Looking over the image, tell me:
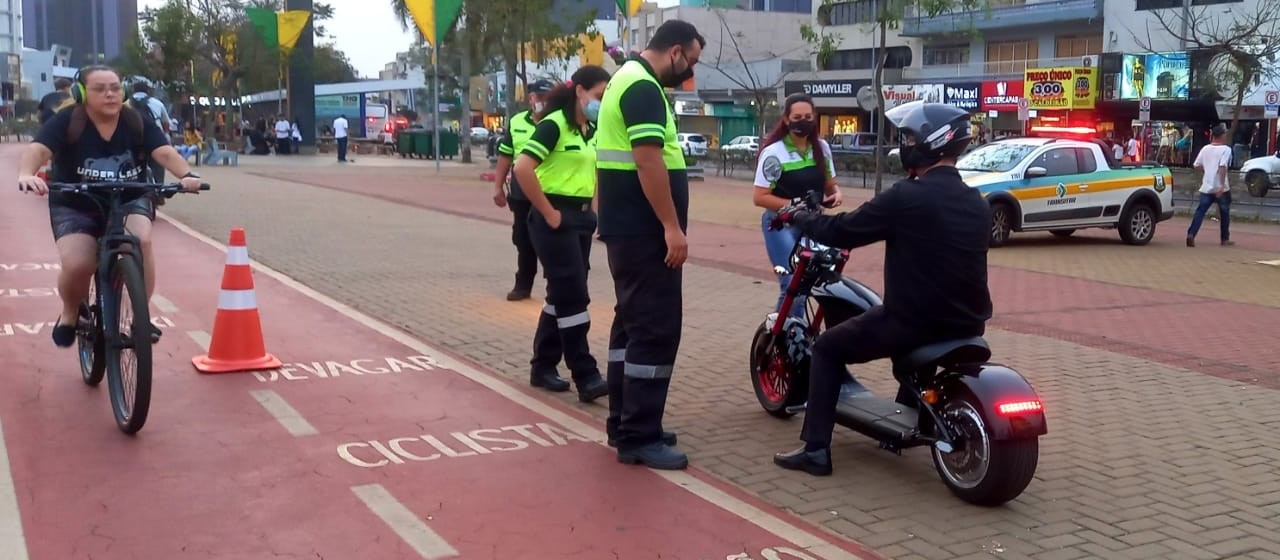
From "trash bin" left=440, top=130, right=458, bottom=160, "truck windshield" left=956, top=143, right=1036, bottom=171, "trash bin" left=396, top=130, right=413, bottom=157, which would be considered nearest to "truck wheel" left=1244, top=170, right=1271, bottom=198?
"truck windshield" left=956, top=143, right=1036, bottom=171

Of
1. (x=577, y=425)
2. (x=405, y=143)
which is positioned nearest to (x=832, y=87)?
(x=405, y=143)

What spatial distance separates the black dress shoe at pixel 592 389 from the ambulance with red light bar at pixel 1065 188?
1127 cm

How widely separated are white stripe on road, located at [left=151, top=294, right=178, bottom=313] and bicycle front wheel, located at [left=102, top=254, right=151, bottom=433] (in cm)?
343

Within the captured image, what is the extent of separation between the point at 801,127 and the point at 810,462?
242 cm

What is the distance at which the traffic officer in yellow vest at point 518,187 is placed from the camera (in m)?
8.60

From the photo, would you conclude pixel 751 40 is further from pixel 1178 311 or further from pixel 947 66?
pixel 1178 311

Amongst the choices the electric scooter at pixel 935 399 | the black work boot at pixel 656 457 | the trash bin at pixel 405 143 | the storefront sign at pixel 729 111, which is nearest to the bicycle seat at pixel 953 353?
the electric scooter at pixel 935 399

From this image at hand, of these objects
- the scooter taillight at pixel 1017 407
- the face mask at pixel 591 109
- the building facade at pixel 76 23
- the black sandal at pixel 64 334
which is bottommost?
the scooter taillight at pixel 1017 407

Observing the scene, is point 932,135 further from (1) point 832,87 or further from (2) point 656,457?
(1) point 832,87

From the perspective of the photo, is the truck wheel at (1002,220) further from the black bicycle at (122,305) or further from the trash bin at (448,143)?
the trash bin at (448,143)

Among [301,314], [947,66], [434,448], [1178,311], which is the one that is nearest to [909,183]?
[434,448]

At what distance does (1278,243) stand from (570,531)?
17523 millimetres

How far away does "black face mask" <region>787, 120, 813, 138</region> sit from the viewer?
280 inches

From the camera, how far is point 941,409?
515 centimetres
